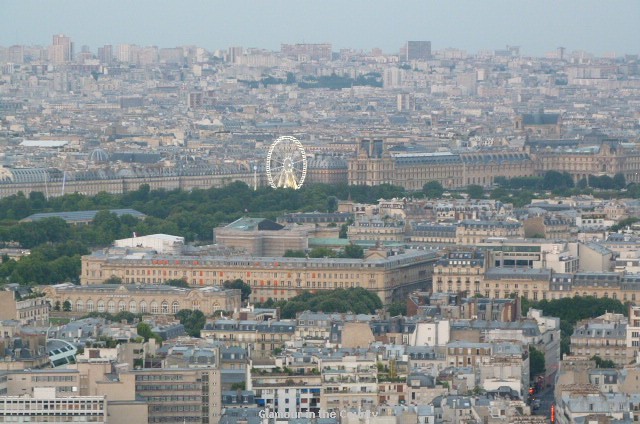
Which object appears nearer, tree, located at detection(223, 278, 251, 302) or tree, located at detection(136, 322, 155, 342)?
tree, located at detection(136, 322, 155, 342)

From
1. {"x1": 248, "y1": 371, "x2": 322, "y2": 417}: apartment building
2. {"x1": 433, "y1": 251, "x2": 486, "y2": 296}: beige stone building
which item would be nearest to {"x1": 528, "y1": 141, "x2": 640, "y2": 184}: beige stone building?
{"x1": 433, "y1": 251, "x2": 486, "y2": 296}: beige stone building

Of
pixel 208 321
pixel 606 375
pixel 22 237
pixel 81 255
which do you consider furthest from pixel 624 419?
pixel 22 237

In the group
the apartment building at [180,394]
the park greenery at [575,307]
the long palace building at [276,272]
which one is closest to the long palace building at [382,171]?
the long palace building at [276,272]

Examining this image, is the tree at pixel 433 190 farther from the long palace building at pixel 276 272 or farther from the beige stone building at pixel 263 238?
the long palace building at pixel 276 272

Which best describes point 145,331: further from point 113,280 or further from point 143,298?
point 113,280

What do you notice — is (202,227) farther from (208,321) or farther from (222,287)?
(208,321)

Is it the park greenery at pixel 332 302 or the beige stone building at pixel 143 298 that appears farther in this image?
the beige stone building at pixel 143 298

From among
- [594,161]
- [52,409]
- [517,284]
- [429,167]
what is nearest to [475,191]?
[429,167]

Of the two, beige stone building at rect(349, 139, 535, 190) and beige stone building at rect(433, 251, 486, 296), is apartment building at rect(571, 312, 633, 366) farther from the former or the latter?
beige stone building at rect(349, 139, 535, 190)
